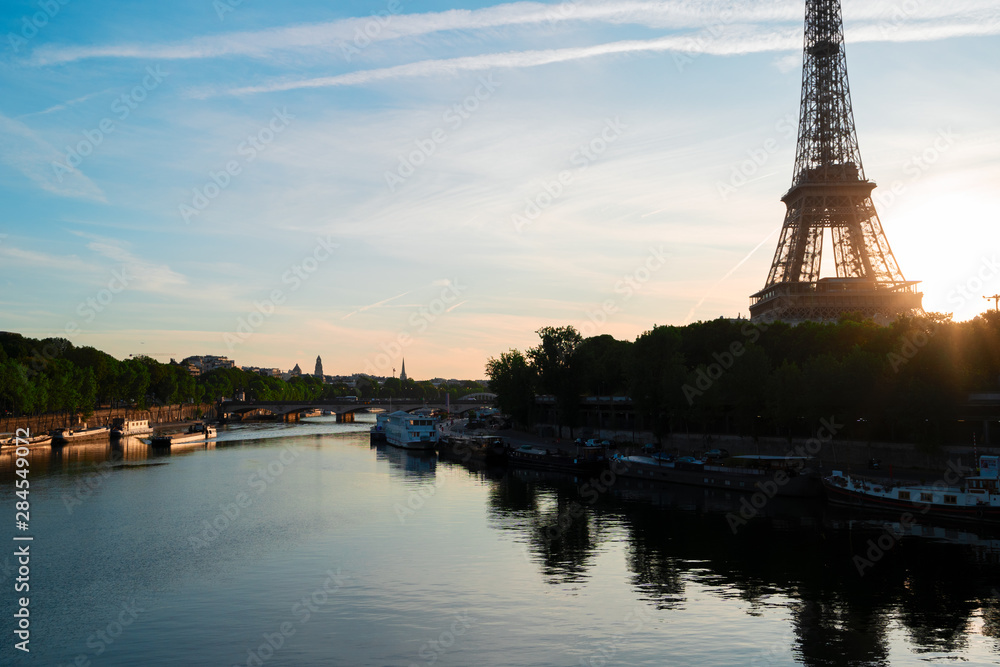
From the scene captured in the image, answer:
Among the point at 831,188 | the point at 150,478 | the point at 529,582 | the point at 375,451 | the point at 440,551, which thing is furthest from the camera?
the point at 375,451

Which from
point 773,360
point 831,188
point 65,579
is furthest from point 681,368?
point 65,579

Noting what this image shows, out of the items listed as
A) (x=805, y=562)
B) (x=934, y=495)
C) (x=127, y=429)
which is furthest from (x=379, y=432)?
(x=805, y=562)

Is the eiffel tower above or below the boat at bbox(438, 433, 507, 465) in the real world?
above

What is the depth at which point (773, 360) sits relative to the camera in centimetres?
9244

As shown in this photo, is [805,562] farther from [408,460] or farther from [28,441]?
[28,441]

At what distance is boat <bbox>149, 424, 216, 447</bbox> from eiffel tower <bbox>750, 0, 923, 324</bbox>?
101 m

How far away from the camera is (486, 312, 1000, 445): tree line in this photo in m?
67.7

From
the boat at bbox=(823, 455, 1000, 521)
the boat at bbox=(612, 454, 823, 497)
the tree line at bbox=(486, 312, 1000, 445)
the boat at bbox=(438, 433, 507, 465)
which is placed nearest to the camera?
the boat at bbox=(823, 455, 1000, 521)

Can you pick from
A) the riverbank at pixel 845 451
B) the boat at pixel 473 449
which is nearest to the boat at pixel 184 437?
the boat at pixel 473 449

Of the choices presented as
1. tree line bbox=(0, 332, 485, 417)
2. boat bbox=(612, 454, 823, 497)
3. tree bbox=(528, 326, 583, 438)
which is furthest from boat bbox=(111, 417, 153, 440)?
boat bbox=(612, 454, 823, 497)

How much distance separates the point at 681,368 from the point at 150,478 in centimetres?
6091

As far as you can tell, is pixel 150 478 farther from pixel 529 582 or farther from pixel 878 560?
pixel 878 560

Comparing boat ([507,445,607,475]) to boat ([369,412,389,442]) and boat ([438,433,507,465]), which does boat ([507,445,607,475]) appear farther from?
boat ([369,412,389,442])

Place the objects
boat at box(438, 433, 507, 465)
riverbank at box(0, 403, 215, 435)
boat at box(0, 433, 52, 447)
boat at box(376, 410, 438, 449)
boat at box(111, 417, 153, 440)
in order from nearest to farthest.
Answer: boat at box(438, 433, 507, 465) < boat at box(0, 433, 52, 447) < boat at box(376, 410, 438, 449) < riverbank at box(0, 403, 215, 435) < boat at box(111, 417, 153, 440)
